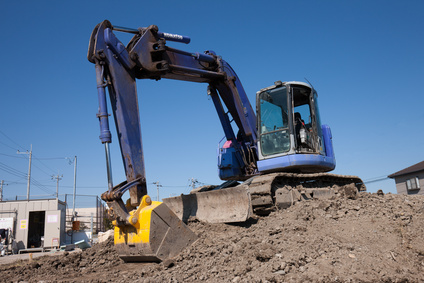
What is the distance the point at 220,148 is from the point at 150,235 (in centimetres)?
431

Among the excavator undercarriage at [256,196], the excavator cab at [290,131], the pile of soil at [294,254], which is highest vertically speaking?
the excavator cab at [290,131]

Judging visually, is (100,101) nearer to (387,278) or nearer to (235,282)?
(235,282)

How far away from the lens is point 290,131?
7.78 m

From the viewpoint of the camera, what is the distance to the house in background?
26.3 metres

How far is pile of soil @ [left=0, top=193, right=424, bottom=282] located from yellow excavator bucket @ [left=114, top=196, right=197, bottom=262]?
184 millimetres

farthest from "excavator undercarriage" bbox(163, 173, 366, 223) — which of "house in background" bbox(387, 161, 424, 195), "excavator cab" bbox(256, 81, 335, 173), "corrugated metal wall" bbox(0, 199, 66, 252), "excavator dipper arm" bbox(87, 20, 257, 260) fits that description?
"house in background" bbox(387, 161, 424, 195)

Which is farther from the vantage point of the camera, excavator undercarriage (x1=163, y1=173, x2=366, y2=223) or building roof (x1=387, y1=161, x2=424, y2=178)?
building roof (x1=387, y1=161, x2=424, y2=178)

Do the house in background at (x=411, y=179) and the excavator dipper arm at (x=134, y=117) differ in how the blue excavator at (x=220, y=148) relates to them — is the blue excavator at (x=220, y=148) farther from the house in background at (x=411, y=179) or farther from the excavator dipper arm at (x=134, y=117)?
the house in background at (x=411, y=179)

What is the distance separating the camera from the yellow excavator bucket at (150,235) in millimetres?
5543

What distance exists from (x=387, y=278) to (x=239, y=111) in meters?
5.23

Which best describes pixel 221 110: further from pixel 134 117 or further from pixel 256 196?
pixel 134 117

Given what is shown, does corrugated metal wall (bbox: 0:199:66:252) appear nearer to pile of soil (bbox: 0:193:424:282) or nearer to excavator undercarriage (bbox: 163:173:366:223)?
excavator undercarriage (bbox: 163:173:366:223)

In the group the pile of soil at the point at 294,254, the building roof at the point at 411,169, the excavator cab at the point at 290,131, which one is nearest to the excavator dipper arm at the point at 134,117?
the pile of soil at the point at 294,254

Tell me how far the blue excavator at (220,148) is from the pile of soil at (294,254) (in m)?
0.36
